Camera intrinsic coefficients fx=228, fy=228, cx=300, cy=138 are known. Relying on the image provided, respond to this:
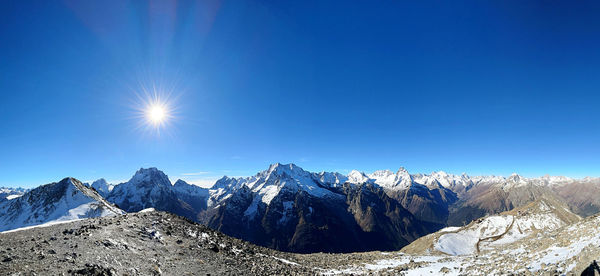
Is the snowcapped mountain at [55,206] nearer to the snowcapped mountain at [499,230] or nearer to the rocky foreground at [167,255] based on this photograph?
the rocky foreground at [167,255]

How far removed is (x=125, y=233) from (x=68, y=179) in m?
72.5

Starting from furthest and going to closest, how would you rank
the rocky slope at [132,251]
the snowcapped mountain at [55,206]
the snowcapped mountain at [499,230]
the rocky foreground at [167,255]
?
the snowcapped mountain at [499,230]
the snowcapped mountain at [55,206]
the rocky foreground at [167,255]
the rocky slope at [132,251]

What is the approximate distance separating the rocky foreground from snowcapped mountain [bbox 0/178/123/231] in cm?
3436

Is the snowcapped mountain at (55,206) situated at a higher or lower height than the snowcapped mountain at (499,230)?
higher

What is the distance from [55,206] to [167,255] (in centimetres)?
7206

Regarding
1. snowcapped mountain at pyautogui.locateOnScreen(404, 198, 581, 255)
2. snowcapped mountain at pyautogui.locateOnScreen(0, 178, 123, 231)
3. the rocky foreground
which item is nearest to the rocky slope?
the rocky foreground

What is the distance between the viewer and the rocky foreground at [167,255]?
13531mm

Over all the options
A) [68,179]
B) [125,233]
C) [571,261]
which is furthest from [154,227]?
[68,179]

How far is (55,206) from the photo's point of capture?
2485 inches

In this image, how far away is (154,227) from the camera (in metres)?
23.3

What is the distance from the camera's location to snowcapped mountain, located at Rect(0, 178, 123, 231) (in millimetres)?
54428

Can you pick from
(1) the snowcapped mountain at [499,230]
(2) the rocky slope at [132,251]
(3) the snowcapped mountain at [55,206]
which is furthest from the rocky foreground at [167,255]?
(1) the snowcapped mountain at [499,230]

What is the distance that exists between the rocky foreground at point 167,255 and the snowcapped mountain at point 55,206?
113ft

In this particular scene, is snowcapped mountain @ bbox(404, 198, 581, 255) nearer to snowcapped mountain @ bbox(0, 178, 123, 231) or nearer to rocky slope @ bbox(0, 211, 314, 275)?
rocky slope @ bbox(0, 211, 314, 275)
